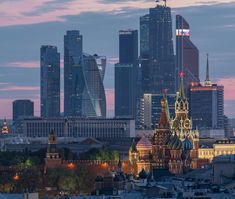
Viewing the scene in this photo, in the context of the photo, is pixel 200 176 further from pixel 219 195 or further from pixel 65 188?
pixel 219 195

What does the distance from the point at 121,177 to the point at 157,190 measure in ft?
149

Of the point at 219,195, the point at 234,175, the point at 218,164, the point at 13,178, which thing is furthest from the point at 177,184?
the point at 13,178

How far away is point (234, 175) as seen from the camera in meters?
154

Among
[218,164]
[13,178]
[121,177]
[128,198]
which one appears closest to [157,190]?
[128,198]

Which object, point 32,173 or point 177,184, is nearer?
point 177,184

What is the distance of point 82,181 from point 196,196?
73.3 metres

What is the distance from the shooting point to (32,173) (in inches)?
7726

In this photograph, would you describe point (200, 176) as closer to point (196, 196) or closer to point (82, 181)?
point (82, 181)

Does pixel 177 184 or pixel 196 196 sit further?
pixel 177 184

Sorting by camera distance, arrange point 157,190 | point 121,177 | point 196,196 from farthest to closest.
A: point 121,177
point 157,190
point 196,196

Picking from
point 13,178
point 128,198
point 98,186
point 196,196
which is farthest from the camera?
point 13,178

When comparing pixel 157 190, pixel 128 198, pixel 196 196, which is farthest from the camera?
pixel 157 190

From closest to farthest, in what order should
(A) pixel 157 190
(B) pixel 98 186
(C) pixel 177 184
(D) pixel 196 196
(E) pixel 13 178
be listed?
1. (D) pixel 196 196
2. (A) pixel 157 190
3. (C) pixel 177 184
4. (B) pixel 98 186
5. (E) pixel 13 178

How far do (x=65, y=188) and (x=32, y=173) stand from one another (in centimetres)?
1725
